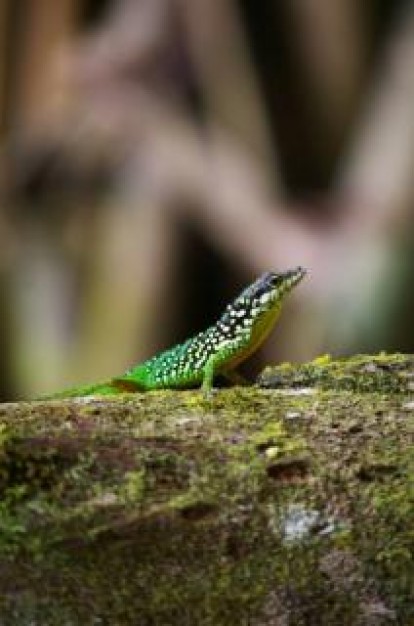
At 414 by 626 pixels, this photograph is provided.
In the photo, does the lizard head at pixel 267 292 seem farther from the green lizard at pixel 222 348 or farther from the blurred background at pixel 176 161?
the blurred background at pixel 176 161

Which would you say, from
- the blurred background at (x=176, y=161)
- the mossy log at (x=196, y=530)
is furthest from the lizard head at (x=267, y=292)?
the blurred background at (x=176, y=161)

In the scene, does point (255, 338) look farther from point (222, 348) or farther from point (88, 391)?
point (88, 391)

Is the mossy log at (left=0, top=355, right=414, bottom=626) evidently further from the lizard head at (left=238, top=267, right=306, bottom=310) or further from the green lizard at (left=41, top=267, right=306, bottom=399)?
the lizard head at (left=238, top=267, right=306, bottom=310)

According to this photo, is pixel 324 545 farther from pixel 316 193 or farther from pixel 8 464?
pixel 316 193

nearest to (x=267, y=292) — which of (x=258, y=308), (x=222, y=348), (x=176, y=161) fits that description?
(x=258, y=308)

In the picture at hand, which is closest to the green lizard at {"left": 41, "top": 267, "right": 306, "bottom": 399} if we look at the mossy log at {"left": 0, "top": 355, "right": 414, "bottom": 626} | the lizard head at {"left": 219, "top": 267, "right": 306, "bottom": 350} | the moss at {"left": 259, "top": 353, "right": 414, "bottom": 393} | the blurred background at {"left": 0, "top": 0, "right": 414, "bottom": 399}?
the lizard head at {"left": 219, "top": 267, "right": 306, "bottom": 350}
